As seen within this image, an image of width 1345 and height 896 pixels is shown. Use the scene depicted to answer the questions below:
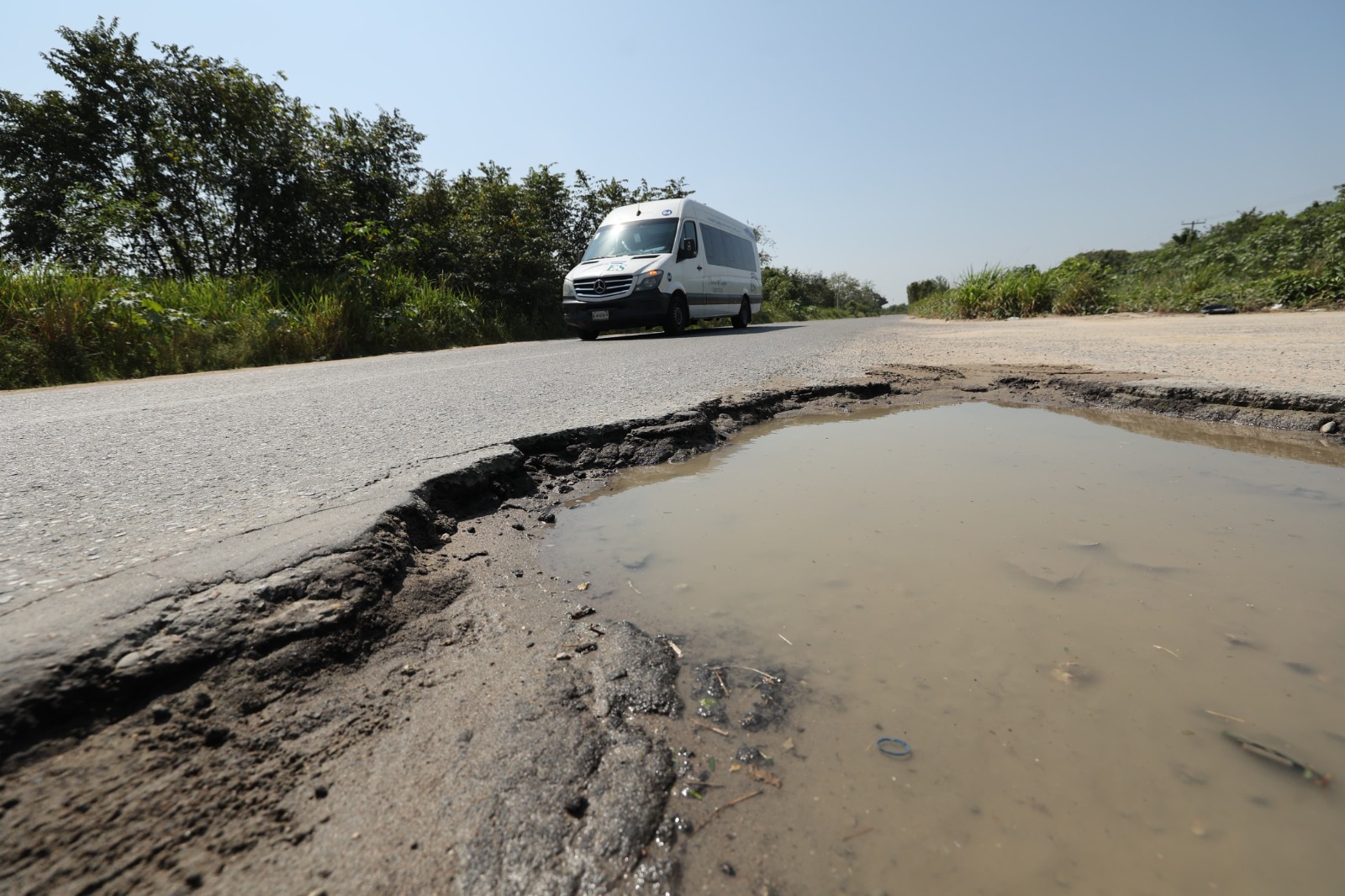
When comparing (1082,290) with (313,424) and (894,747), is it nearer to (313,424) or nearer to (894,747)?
(313,424)

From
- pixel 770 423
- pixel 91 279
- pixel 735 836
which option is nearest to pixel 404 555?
pixel 735 836

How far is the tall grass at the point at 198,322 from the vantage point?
20.2 feet

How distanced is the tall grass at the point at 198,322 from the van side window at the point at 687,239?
12.9 ft

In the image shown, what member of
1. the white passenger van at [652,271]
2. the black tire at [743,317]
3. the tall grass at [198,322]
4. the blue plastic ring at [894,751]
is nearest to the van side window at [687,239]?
the white passenger van at [652,271]

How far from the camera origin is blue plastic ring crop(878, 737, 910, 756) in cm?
121

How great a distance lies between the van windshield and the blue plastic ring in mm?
9592

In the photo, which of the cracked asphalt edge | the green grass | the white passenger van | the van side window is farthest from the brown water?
the green grass

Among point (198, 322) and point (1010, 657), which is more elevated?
point (198, 322)

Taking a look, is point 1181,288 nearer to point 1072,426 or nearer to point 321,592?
point 1072,426

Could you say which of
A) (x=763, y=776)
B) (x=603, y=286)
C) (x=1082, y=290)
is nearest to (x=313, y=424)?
(x=763, y=776)

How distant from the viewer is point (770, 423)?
13.6 feet

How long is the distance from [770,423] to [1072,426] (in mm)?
1806

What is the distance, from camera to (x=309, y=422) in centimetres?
343

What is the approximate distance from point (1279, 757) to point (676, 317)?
9582 millimetres
